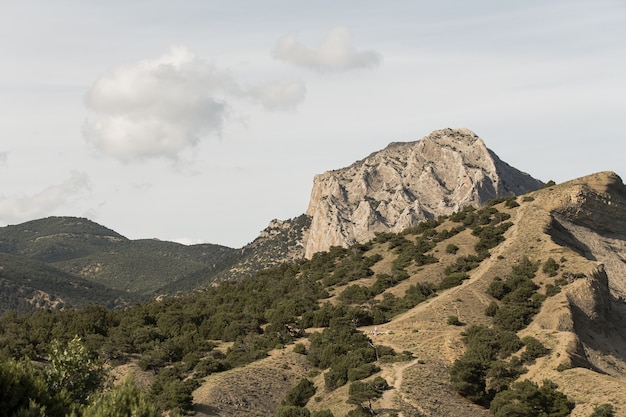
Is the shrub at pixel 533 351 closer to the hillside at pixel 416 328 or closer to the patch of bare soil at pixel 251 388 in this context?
the hillside at pixel 416 328

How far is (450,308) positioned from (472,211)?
1418 inches

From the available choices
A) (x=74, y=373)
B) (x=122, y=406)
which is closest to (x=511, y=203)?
(x=74, y=373)

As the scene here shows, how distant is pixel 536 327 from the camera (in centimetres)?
6412

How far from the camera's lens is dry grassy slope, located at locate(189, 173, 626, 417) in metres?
50.6

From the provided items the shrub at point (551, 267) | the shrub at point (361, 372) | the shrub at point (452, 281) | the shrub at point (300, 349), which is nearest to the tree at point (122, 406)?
the shrub at point (361, 372)

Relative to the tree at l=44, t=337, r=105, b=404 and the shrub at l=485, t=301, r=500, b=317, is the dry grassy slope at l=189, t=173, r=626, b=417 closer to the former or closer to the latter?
the shrub at l=485, t=301, r=500, b=317

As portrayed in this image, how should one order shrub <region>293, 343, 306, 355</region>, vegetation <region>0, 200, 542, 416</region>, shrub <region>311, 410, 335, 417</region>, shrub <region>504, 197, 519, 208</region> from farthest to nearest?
shrub <region>504, 197, 519, 208</region>, shrub <region>293, 343, 306, 355</region>, shrub <region>311, 410, 335, 417</region>, vegetation <region>0, 200, 542, 416</region>

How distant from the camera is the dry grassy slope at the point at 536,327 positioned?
50625mm

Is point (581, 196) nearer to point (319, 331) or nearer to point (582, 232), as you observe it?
point (582, 232)

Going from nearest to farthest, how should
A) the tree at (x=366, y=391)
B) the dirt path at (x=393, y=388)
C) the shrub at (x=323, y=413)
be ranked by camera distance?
1. the shrub at (x=323, y=413)
2. the dirt path at (x=393, y=388)
3. the tree at (x=366, y=391)

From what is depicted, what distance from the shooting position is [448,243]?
89.9 m

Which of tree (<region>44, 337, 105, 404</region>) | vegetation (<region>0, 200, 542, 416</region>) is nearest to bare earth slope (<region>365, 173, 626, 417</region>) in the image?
vegetation (<region>0, 200, 542, 416</region>)

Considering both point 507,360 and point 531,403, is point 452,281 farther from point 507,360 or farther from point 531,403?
point 531,403

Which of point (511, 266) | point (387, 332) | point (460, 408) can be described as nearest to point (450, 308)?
point (387, 332)
